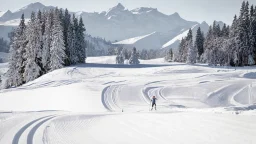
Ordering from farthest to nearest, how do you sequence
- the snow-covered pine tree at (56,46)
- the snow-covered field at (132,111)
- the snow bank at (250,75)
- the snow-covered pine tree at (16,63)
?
the snow-covered pine tree at (56,46), the snow-covered pine tree at (16,63), the snow bank at (250,75), the snow-covered field at (132,111)

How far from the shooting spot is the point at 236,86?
141 feet

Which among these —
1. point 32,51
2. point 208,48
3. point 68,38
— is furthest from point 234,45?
point 32,51

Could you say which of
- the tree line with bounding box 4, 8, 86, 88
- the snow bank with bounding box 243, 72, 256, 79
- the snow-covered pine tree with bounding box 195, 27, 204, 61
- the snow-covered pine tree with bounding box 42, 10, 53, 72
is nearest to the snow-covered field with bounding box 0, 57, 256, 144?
the snow bank with bounding box 243, 72, 256, 79

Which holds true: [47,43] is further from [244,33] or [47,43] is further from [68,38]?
[244,33]

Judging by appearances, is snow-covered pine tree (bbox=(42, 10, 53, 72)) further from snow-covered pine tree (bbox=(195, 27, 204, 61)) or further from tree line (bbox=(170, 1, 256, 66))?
snow-covered pine tree (bbox=(195, 27, 204, 61))

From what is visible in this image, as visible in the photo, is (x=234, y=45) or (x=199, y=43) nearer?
(x=234, y=45)

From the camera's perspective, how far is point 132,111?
26.3 metres

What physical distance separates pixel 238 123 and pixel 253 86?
105 feet

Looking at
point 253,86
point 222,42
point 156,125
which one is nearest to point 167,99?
point 253,86

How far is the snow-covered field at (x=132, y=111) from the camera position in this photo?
12.8 m

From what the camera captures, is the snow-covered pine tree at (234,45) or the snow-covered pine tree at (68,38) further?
the snow-covered pine tree at (234,45)

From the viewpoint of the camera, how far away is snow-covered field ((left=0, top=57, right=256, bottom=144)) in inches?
505

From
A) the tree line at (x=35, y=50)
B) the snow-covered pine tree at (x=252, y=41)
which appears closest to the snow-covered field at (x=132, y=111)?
the tree line at (x=35, y=50)

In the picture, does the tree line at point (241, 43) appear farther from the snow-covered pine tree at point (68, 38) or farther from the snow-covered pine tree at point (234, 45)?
the snow-covered pine tree at point (68, 38)
